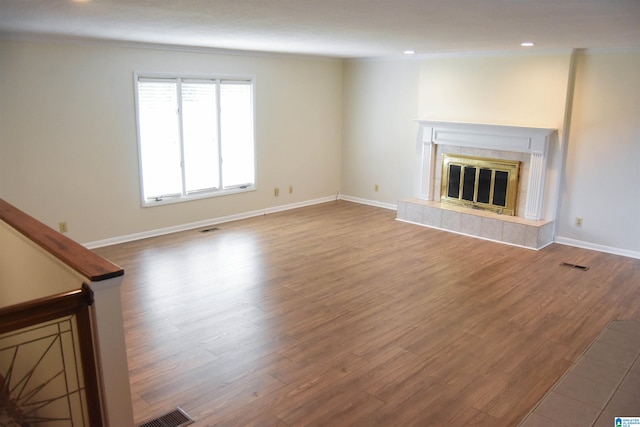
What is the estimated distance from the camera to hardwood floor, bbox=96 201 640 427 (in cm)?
312

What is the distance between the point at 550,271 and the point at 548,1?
3397mm

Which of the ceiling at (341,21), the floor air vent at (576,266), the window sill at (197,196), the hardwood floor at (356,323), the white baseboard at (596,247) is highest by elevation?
the ceiling at (341,21)

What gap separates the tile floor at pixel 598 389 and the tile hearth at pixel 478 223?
89.1 inches

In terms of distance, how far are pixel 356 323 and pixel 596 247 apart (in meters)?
3.63

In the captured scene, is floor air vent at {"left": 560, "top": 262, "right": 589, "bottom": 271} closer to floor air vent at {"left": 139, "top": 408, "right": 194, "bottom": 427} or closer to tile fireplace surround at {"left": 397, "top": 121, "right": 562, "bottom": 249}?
tile fireplace surround at {"left": 397, "top": 121, "right": 562, "bottom": 249}

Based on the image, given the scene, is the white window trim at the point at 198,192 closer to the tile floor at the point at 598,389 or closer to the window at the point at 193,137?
the window at the point at 193,137

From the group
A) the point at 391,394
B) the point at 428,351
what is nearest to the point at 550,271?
the point at 428,351

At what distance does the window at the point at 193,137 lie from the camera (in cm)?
629

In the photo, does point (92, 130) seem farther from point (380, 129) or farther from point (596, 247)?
point (596, 247)

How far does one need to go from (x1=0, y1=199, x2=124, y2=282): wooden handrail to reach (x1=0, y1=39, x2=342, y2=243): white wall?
2879 mm

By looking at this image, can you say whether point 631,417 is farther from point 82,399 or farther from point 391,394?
point 82,399

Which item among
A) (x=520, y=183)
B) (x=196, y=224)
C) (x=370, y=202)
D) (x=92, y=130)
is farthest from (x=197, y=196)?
(x=520, y=183)

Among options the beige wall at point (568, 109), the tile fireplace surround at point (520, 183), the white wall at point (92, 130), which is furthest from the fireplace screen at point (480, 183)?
the white wall at point (92, 130)

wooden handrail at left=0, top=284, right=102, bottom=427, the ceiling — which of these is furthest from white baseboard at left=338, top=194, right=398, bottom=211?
wooden handrail at left=0, top=284, right=102, bottom=427
